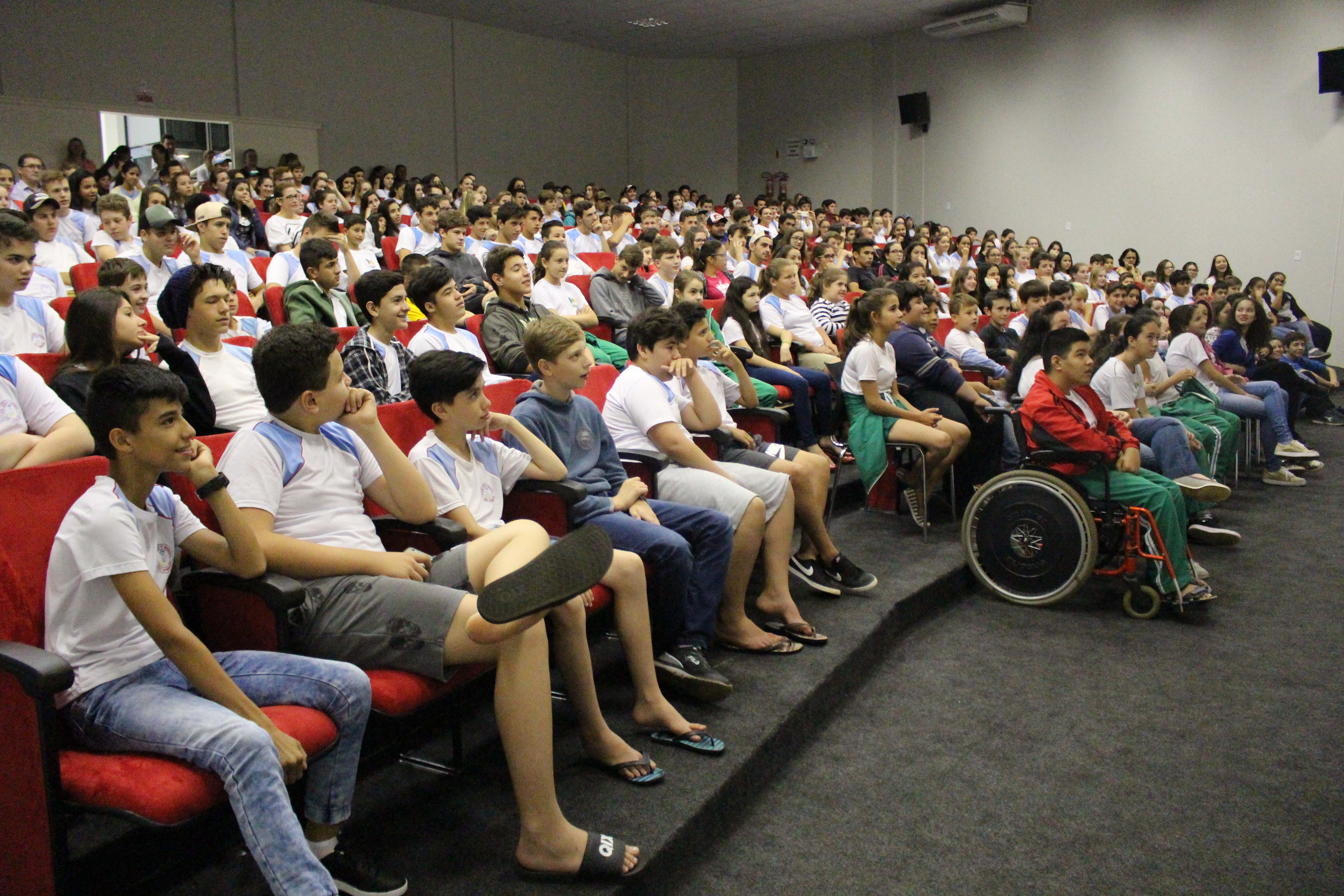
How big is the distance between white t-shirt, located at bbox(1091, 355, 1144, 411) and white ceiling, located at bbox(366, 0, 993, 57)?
859cm

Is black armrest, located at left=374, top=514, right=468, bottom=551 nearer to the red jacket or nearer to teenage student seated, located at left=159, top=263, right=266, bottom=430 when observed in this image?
teenage student seated, located at left=159, top=263, right=266, bottom=430

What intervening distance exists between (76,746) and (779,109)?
14694mm

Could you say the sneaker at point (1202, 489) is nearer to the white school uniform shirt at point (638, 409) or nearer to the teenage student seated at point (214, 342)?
the white school uniform shirt at point (638, 409)

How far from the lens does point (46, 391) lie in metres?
2.26

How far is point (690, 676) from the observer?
2.41m

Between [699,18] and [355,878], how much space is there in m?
12.2

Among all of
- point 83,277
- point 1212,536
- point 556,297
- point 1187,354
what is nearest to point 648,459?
point 556,297

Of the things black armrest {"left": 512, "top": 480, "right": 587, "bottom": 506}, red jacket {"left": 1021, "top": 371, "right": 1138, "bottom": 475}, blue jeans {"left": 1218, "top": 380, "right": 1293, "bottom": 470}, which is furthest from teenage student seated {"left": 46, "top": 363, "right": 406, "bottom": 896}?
blue jeans {"left": 1218, "top": 380, "right": 1293, "bottom": 470}

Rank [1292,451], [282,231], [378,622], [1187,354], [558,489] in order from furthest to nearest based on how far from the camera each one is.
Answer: [282,231], [1292,451], [1187,354], [558,489], [378,622]

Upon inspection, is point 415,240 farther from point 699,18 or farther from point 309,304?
point 699,18

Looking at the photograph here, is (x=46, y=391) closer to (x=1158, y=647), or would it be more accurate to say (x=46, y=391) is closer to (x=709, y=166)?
(x=1158, y=647)

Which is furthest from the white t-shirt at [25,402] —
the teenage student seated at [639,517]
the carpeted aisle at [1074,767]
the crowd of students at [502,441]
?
the carpeted aisle at [1074,767]

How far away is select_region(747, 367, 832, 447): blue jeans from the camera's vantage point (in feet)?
15.0

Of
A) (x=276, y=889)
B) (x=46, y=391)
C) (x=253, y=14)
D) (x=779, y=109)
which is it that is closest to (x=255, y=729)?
(x=276, y=889)
